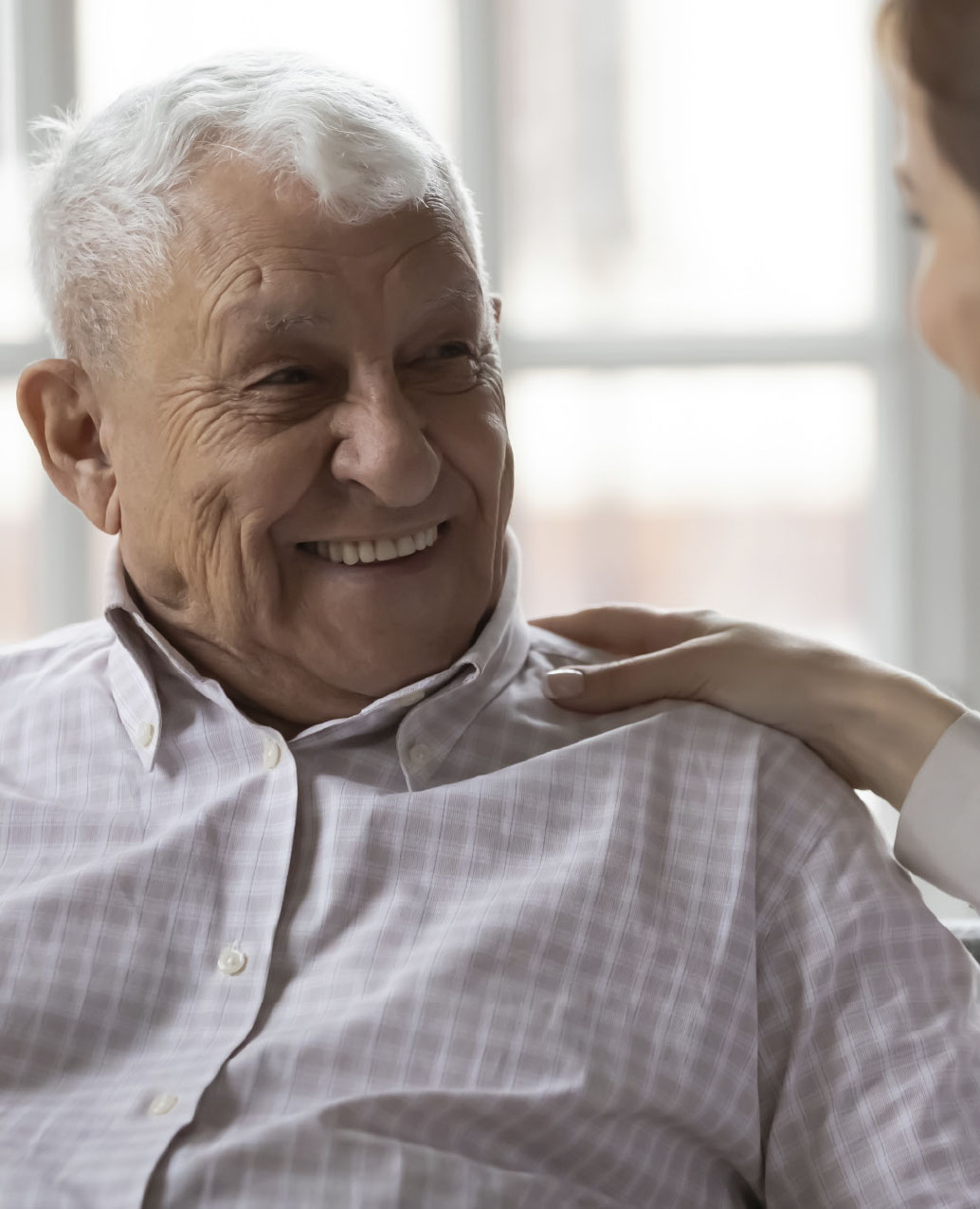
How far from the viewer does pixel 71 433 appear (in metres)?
1.63

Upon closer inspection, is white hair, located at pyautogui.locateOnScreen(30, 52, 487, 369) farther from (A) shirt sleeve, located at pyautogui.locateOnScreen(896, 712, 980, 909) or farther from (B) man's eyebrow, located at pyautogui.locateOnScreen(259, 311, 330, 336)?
(A) shirt sleeve, located at pyautogui.locateOnScreen(896, 712, 980, 909)

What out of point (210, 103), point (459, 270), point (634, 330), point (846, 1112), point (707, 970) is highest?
point (210, 103)

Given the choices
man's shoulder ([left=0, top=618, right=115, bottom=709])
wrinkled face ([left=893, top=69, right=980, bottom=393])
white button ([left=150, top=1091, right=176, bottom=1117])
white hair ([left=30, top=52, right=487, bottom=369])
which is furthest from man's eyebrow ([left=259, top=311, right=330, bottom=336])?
white button ([left=150, top=1091, right=176, bottom=1117])

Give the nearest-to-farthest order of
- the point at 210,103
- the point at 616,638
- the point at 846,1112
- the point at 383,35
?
the point at 846,1112 → the point at 210,103 → the point at 616,638 → the point at 383,35

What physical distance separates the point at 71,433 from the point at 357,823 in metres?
0.64

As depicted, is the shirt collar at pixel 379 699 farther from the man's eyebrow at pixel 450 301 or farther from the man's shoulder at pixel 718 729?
the man's eyebrow at pixel 450 301

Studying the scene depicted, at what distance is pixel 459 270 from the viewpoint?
4.87ft

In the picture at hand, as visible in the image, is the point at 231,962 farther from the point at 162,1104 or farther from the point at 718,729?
the point at 718,729

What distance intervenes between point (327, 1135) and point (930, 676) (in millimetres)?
2492

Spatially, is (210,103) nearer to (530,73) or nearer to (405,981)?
(405,981)

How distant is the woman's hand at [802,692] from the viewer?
1381mm

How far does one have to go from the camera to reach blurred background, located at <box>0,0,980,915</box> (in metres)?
3.22

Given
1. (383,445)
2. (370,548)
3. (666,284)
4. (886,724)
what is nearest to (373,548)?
(370,548)

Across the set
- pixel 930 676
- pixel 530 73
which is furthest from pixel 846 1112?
pixel 530 73
